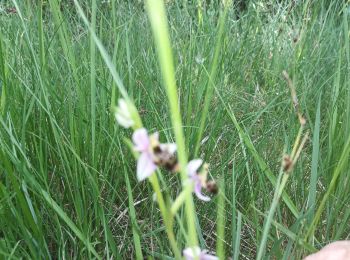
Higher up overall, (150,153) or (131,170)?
(150,153)

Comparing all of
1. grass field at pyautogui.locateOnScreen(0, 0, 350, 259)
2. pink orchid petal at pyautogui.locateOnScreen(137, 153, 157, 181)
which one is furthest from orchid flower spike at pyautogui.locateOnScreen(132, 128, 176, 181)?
grass field at pyautogui.locateOnScreen(0, 0, 350, 259)

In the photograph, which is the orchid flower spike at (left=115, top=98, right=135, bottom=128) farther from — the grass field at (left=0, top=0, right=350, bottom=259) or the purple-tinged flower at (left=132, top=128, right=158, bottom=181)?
the grass field at (left=0, top=0, right=350, bottom=259)

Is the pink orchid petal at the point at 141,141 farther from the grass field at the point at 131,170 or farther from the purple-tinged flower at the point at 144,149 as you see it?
the grass field at the point at 131,170

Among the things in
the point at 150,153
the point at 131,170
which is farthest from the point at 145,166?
the point at 131,170

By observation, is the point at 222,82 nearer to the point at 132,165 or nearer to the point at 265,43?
the point at 132,165

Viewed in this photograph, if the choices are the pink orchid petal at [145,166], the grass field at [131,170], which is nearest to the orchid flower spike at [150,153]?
the pink orchid petal at [145,166]

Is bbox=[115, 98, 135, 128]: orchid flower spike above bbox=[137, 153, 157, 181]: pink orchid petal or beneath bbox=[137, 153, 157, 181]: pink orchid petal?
above

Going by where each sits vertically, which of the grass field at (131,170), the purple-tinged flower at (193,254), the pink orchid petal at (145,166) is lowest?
the grass field at (131,170)

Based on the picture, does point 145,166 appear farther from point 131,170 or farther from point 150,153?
point 131,170

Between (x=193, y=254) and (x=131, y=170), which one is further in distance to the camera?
(x=131, y=170)
